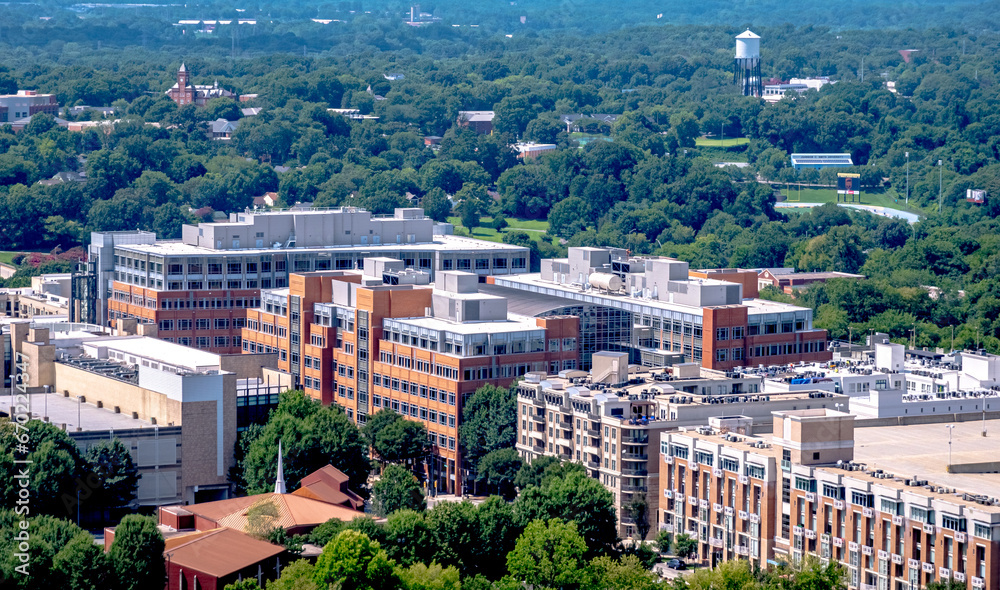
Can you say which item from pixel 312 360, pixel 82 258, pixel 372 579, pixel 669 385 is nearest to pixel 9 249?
pixel 82 258

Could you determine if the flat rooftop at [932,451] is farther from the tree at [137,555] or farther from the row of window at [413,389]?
the tree at [137,555]

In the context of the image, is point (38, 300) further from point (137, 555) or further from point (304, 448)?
point (137, 555)

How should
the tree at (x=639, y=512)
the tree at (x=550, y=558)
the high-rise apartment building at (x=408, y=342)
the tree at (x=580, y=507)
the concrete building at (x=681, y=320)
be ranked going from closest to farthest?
the tree at (x=550, y=558) → the tree at (x=580, y=507) → the tree at (x=639, y=512) → the high-rise apartment building at (x=408, y=342) → the concrete building at (x=681, y=320)

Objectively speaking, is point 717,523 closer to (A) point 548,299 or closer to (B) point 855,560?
(B) point 855,560

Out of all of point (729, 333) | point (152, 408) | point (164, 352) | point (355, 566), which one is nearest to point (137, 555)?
point (355, 566)

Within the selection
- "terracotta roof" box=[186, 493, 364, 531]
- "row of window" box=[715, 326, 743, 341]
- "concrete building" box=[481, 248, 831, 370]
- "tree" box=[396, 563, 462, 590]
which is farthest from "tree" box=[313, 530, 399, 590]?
"row of window" box=[715, 326, 743, 341]

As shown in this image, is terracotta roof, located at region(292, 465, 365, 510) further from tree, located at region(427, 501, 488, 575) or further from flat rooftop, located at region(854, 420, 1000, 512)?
flat rooftop, located at region(854, 420, 1000, 512)

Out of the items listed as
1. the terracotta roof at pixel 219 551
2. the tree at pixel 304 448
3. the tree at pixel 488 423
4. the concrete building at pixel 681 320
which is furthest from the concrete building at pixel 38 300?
the terracotta roof at pixel 219 551
